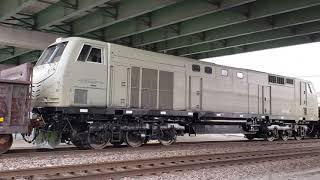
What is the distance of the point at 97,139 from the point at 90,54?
298 cm

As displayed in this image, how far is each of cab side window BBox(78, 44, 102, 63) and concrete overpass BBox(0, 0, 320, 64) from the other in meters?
2.94

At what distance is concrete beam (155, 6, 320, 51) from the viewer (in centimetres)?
1672

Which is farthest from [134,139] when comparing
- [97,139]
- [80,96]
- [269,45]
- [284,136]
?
[269,45]

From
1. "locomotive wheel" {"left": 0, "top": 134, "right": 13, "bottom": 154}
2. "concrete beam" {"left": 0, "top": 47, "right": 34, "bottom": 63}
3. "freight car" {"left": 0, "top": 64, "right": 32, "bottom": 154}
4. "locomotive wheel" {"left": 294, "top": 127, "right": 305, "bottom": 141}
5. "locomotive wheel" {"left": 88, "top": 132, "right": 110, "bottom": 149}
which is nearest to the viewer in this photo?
"freight car" {"left": 0, "top": 64, "right": 32, "bottom": 154}

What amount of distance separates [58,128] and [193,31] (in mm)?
10141

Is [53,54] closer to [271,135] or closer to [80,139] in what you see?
→ [80,139]

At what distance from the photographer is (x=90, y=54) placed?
42.4 ft

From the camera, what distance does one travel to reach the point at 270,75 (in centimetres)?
2044

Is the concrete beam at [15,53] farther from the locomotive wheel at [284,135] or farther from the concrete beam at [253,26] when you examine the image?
the locomotive wheel at [284,135]

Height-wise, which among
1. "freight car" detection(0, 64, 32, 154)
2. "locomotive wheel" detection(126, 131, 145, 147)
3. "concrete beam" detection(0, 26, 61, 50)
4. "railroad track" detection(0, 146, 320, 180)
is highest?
"concrete beam" detection(0, 26, 61, 50)

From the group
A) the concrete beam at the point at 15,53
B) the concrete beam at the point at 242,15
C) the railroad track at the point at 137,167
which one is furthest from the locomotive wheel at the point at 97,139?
the concrete beam at the point at 15,53

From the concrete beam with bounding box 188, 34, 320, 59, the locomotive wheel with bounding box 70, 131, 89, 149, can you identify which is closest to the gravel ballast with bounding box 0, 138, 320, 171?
the locomotive wheel with bounding box 70, 131, 89, 149

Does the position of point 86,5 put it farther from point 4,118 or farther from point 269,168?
point 269,168

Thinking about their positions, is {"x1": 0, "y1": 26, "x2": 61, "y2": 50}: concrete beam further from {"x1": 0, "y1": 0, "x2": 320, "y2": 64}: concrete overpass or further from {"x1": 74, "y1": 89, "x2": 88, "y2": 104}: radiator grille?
{"x1": 74, "y1": 89, "x2": 88, "y2": 104}: radiator grille
